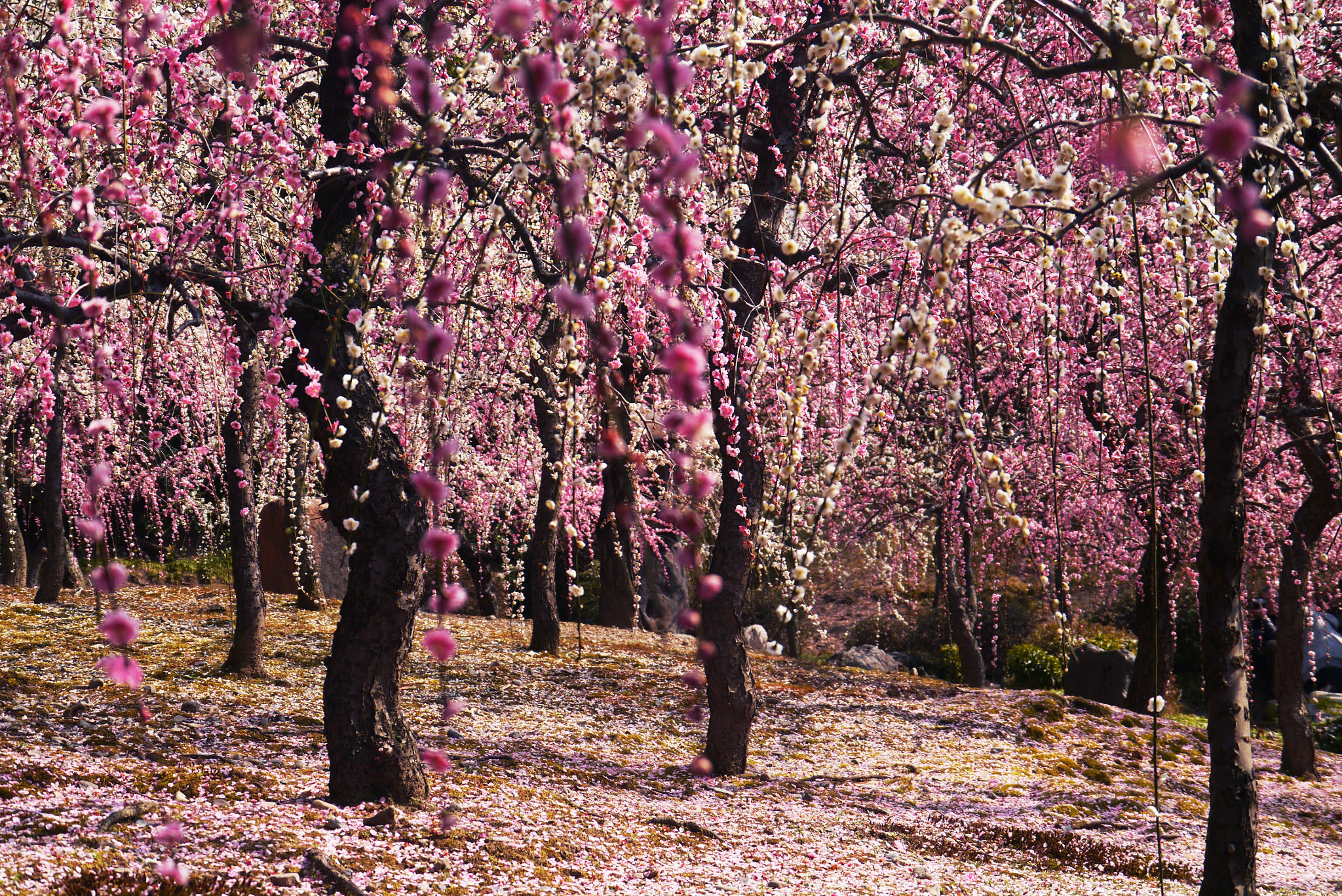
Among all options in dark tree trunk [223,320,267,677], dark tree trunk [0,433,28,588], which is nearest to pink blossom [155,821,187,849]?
dark tree trunk [223,320,267,677]

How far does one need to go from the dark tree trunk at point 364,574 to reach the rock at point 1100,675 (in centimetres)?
1096

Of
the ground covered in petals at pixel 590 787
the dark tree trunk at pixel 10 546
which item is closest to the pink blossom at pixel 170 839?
the ground covered in petals at pixel 590 787

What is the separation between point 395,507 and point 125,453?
11041 millimetres

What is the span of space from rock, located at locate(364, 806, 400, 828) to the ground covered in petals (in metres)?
0.02

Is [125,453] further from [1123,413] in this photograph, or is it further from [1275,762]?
[1275,762]

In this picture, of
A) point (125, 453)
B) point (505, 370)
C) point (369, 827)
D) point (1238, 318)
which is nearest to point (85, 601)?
point (125, 453)

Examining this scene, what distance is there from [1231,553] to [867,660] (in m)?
12.0

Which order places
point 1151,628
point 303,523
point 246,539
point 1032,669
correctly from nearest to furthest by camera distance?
point 246,539, point 1151,628, point 303,523, point 1032,669

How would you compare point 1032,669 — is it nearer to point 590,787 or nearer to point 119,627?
point 590,787

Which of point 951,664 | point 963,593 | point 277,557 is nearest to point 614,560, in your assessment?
point 963,593

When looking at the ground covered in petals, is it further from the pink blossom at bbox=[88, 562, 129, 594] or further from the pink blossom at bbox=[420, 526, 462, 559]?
the pink blossom at bbox=[420, 526, 462, 559]

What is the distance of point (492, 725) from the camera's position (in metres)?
8.44

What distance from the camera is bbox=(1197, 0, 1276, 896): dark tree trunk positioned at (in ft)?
12.4

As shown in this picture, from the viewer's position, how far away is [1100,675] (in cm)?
1414
